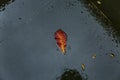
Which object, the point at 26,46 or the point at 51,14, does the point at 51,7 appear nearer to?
the point at 51,14

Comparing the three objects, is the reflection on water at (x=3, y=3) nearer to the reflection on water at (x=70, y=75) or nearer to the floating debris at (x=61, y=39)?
the floating debris at (x=61, y=39)

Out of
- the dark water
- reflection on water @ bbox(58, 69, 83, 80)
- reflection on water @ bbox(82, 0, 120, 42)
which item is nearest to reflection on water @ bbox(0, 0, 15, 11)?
the dark water

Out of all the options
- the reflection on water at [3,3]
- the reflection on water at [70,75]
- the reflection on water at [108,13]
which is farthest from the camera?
the reflection on water at [3,3]

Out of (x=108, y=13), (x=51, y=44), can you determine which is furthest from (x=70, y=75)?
(x=108, y=13)

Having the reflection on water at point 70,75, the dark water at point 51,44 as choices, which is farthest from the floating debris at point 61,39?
the reflection on water at point 70,75

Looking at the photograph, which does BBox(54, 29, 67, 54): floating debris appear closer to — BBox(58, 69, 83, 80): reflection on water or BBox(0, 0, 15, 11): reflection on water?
BBox(58, 69, 83, 80): reflection on water
